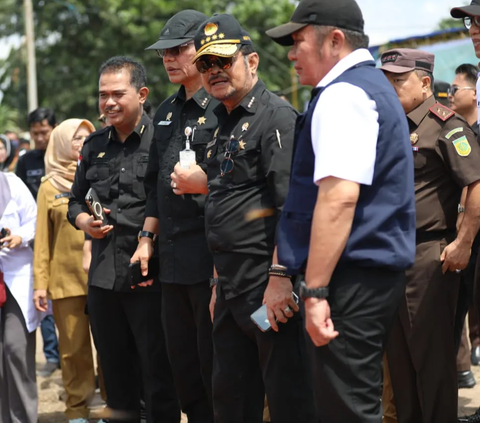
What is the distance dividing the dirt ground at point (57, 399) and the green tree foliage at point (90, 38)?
68.3 feet

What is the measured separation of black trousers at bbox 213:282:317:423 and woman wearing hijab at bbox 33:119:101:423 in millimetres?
2209

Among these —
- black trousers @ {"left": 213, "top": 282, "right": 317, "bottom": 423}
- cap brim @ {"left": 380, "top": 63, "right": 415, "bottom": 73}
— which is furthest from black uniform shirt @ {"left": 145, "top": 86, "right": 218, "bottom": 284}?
cap brim @ {"left": 380, "top": 63, "right": 415, "bottom": 73}

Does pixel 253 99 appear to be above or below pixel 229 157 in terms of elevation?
above

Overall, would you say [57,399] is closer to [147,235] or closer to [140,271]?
[140,271]

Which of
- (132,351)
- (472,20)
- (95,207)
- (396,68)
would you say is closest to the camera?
(472,20)

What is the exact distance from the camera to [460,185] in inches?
172

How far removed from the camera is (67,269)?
5.92 meters

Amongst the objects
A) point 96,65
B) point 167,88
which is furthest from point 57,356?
point 96,65

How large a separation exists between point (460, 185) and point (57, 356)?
489 cm

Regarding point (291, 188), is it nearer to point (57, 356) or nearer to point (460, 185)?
point (460, 185)

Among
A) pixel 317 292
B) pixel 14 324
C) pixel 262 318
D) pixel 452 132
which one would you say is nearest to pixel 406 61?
pixel 452 132

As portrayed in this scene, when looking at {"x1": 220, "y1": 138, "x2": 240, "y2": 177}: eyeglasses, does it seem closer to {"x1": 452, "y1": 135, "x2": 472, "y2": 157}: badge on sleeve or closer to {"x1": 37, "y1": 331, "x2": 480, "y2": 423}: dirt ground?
{"x1": 452, "y1": 135, "x2": 472, "y2": 157}: badge on sleeve

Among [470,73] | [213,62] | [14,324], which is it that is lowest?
[14,324]

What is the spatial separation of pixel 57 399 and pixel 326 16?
478cm
